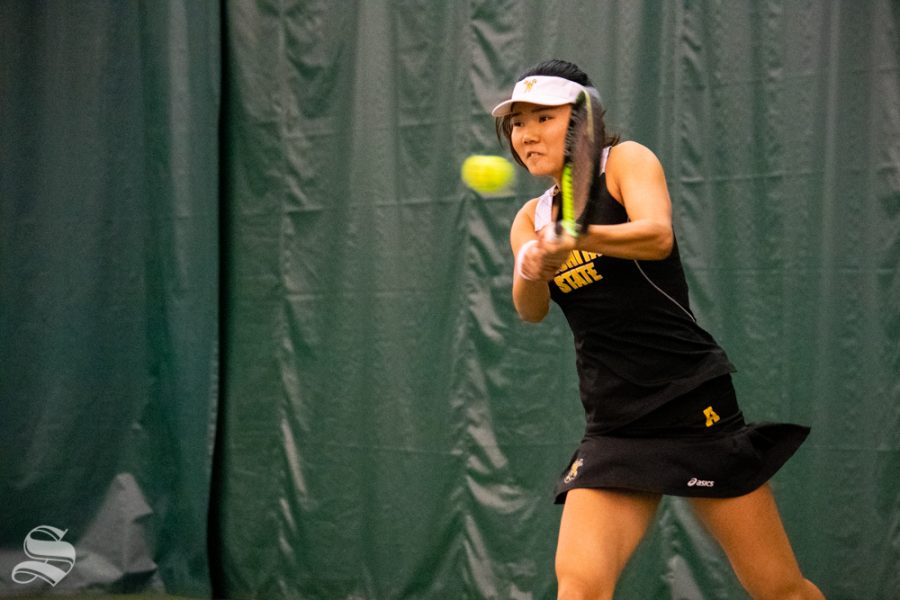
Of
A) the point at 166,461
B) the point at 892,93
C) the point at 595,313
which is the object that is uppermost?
the point at 892,93

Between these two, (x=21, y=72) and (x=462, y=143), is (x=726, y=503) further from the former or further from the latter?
(x=21, y=72)

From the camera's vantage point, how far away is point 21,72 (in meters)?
6.09

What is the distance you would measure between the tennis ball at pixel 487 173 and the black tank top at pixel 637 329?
6.66 feet

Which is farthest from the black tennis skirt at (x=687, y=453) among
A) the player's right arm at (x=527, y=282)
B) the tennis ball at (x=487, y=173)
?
the tennis ball at (x=487, y=173)

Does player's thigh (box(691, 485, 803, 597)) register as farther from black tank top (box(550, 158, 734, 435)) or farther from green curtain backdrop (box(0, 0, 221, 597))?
green curtain backdrop (box(0, 0, 221, 597))

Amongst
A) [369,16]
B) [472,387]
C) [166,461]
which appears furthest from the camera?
[166,461]

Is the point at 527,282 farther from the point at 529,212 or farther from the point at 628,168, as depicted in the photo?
the point at 628,168

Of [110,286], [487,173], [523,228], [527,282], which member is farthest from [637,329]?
[110,286]

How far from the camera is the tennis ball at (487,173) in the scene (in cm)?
493

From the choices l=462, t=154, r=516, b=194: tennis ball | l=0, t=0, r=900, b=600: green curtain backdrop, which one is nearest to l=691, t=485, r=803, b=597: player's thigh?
l=0, t=0, r=900, b=600: green curtain backdrop

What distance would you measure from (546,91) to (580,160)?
10.1 inches

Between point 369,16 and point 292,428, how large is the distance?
6.41 ft

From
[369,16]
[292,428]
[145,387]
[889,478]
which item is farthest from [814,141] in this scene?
[145,387]

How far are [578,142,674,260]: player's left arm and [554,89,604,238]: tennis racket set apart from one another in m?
0.06
